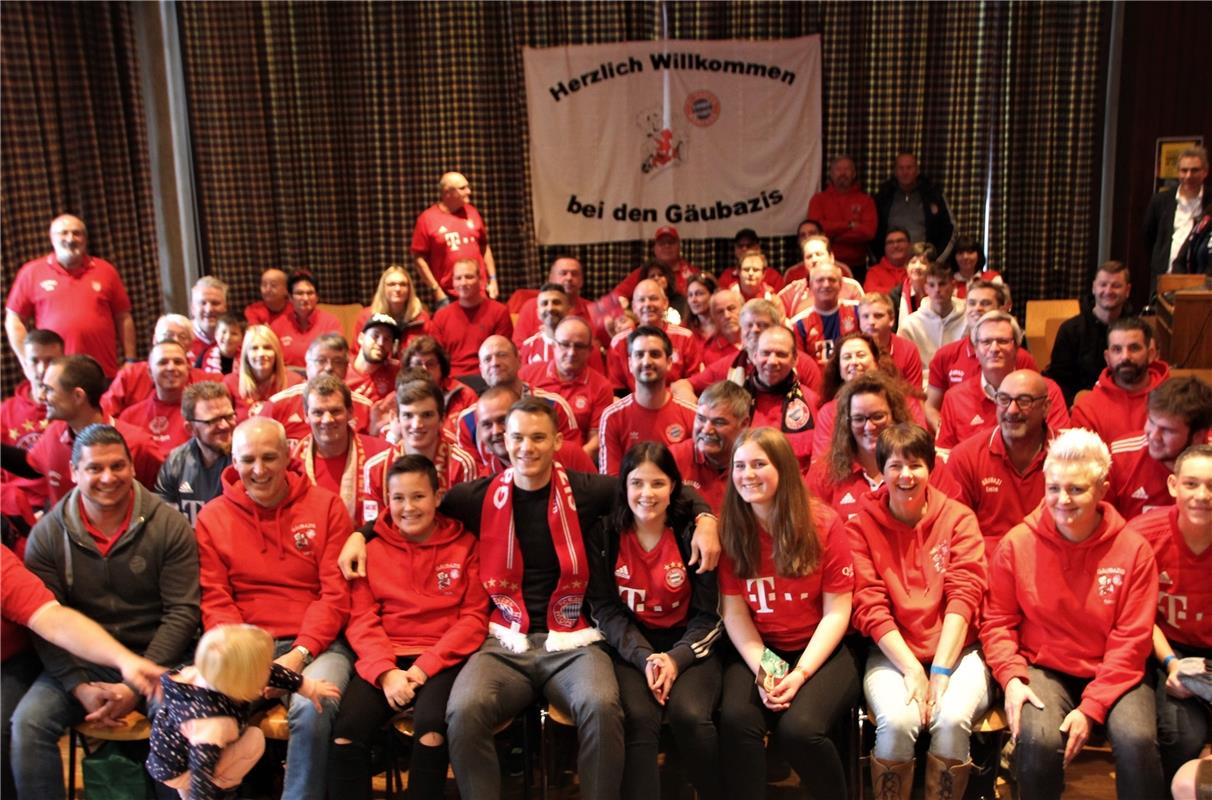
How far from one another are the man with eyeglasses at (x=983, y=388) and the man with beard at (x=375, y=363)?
2.54m

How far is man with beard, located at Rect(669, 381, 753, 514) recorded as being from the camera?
375 centimetres

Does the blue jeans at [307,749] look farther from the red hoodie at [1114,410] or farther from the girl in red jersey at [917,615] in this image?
the red hoodie at [1114,410]

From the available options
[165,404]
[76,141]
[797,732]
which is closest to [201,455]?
[165,404]

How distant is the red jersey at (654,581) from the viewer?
10.8 ft

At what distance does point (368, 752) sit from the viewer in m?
3.14

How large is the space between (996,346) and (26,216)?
567cm

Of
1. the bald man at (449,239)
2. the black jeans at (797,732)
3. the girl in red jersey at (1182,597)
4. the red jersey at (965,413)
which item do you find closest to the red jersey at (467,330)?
the bald man at (449,239)

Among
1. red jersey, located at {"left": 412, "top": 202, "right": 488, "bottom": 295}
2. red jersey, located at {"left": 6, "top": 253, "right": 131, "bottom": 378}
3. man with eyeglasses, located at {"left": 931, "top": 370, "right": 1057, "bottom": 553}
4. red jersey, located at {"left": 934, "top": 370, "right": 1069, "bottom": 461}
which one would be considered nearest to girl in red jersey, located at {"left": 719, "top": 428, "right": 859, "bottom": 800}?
man with eyeglasses, located at {"left": 931, "top": 370, "right": 1057, "bottom": 553}

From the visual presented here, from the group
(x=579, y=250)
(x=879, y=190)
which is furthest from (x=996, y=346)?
(x=579, y=250)

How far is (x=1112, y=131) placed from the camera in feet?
25.0

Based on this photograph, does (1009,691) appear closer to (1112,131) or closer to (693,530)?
(693,530)

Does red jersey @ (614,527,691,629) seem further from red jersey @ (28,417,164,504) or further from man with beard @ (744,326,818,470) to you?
red jersey @ (28,417,164,504)

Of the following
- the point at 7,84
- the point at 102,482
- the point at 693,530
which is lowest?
the point at 693,530

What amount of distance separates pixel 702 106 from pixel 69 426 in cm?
528
